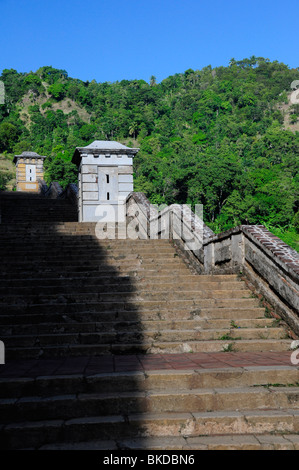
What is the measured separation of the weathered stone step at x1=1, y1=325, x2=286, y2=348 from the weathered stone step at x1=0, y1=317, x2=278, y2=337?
0.04 meters

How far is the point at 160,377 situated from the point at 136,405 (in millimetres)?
399

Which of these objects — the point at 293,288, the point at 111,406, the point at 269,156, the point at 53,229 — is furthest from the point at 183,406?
the point at 269,156

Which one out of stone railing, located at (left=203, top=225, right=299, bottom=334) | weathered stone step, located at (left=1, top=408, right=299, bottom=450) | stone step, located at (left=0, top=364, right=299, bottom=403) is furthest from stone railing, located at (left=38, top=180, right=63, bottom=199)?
weathered stone step, located at (left=1, top=408, right=299, bottom=450)

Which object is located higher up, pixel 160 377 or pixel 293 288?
pixel 293 288

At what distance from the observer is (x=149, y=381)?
397 cm

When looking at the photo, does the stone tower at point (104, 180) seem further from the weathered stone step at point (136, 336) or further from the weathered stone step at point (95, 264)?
the weathered stone step at point (136, 336)

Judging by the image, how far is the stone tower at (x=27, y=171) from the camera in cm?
3025

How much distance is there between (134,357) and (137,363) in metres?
0.34

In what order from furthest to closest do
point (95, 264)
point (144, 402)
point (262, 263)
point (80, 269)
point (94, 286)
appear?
point (95, 264) < point (80, 269) < point (94, 286) < point (262, 263) < point (144, 402)

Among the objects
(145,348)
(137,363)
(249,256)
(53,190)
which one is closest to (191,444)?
(137,363)

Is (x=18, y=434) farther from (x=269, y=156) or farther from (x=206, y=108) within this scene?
(x=206, y=108)

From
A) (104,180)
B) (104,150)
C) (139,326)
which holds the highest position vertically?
(104,150)

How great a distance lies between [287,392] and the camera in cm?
380

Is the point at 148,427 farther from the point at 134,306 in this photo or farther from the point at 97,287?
the point at 97,287
